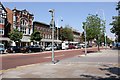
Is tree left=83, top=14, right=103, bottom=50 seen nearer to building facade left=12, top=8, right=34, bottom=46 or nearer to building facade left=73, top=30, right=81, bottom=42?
building facade left=12, top=8, right=34, bottom=46

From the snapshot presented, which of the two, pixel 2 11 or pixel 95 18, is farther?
pixel 2 11

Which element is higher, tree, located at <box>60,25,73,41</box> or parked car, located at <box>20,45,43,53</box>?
tree, located at <box>60,25,73,41</box>

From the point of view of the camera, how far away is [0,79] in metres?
12.3

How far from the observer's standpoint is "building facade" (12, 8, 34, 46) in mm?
70812

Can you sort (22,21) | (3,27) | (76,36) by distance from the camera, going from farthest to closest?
(76,36), (22,21), (3,27)

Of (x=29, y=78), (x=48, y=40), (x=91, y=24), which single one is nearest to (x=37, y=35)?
(x=91, y=24)

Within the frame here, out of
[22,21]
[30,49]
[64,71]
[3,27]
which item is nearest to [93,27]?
[30,49]

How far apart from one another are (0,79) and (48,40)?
261ft

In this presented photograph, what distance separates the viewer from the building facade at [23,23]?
2788 inches

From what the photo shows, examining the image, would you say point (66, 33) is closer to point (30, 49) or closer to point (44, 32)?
point (44, 32)

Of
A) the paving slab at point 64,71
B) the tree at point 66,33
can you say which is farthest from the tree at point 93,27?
the tree at point 66,33

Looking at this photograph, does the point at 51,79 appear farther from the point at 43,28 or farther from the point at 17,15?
the point at 43,28

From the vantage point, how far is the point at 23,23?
74.6 meters

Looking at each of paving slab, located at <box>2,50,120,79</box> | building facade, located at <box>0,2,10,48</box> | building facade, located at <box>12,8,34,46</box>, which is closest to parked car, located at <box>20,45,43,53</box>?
building facade, located at <box>0,2,10,48</box>
